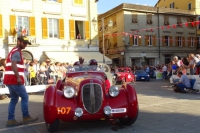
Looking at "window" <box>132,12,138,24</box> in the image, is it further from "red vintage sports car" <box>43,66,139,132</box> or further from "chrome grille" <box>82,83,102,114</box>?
→ "chrome grille" <box>82,83,102,114</box>

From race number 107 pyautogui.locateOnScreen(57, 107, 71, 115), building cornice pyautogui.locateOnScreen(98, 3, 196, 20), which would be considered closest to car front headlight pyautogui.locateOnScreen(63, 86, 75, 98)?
race number 107 pyautogui.locateOnScreen(57, 107, 71, 115)

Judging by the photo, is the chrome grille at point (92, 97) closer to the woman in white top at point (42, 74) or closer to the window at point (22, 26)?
the woman in white top at point (42, 74)

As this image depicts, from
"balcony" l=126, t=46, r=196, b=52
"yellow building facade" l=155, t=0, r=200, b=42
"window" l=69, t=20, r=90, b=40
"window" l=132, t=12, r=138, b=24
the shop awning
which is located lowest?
the shop awning

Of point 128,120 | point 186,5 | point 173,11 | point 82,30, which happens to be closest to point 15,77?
point 128,120

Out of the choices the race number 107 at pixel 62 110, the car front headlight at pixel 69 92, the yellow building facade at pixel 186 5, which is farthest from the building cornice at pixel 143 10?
the race number 107 at pixel 62 110

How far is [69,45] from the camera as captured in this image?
25016mm

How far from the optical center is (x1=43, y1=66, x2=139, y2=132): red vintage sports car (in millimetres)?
5219

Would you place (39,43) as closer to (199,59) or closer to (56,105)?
(199,59)

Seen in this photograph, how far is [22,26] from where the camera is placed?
22469mm

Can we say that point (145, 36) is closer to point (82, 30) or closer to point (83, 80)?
point (82, 30)

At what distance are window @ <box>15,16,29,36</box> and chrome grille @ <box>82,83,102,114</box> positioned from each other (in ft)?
59.1

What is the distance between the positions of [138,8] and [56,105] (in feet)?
106

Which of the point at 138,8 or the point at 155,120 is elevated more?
the point at 138,8

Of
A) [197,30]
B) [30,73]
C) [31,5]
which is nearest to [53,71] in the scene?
[30,73]
